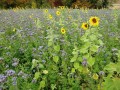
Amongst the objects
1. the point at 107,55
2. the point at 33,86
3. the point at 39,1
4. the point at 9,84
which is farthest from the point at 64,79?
the point at 39,1

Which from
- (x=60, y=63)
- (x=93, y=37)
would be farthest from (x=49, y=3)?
(x=93, y=37)

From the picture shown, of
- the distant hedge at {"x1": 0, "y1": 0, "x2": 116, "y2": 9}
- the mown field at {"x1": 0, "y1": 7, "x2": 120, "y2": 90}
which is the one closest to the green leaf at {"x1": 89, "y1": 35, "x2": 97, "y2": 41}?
the mown field at {"x1": 0, "y1": 7, "x2": 120, "y2": 90}

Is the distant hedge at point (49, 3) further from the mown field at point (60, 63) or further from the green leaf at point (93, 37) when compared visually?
the green leaf at point (93, 37)

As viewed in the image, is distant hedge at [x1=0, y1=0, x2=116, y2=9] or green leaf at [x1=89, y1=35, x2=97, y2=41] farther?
distant hedge at [x1=0, y1=0, x2=116, y2=9]

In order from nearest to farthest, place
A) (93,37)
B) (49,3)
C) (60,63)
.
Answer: (93,37) < (60,63) < (49,3)

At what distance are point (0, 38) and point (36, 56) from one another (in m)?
1.66

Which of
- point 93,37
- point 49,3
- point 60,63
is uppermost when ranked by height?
point 93,37

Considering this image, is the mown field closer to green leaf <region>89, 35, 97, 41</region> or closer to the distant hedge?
green leaf <region>89, 35, 97, 41</region>

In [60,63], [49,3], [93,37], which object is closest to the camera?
[93,37]

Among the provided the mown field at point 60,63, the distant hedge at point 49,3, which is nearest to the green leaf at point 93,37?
the mown field at point 60,63

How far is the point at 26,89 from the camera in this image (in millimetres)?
3326

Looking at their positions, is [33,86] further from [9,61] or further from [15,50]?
[15,50]

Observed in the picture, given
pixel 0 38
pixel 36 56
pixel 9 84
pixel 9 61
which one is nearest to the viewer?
pixel 9 84

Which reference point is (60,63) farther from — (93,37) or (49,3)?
(49,3)
